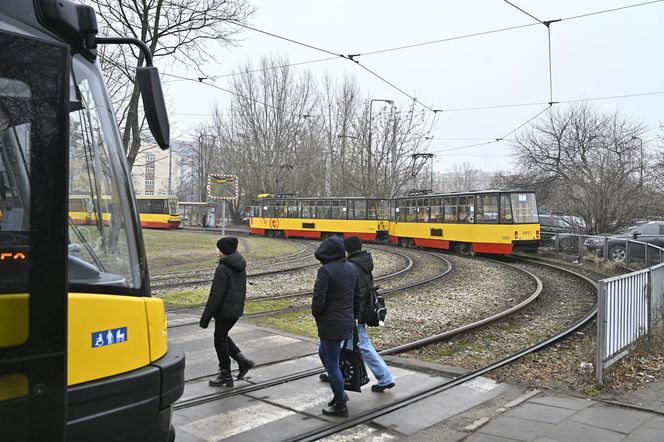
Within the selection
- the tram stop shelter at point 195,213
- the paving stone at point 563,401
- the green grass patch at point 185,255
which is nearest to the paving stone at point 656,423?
the paving stone at point 563,401

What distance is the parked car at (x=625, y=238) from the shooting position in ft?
63.0

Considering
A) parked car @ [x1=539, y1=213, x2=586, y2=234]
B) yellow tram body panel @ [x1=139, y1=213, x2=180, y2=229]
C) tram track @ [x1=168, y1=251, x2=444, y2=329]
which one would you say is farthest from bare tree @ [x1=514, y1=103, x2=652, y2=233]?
yellow tram body panel @ [x1=139, y1=213, x2=180, y2=229]

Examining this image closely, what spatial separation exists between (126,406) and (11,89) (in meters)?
1.63

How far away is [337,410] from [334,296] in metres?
1.07

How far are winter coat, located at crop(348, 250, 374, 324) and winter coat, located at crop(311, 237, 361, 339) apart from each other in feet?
1.60

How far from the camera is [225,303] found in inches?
232

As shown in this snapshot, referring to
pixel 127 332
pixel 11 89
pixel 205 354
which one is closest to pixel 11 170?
pixel 11 89

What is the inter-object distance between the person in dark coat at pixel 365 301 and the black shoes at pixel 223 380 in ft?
4.68

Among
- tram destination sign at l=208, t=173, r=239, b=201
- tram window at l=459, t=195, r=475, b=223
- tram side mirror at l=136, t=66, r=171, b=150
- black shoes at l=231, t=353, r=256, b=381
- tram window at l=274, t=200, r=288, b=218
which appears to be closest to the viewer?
tram side mirror at l=136, t=66, r=171, b=150

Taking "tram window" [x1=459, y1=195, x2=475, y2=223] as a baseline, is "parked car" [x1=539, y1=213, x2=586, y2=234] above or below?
below

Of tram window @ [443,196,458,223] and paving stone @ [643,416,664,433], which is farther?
tram window @ [443,196,458,223]

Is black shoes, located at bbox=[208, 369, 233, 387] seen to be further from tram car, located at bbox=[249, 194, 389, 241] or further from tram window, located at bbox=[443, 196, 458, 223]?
tram car, located at bbox=[249, 194, 389, 241]

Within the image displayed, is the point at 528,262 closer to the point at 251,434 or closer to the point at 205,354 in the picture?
the point at 205,354

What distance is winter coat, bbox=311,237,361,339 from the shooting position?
5004mm
